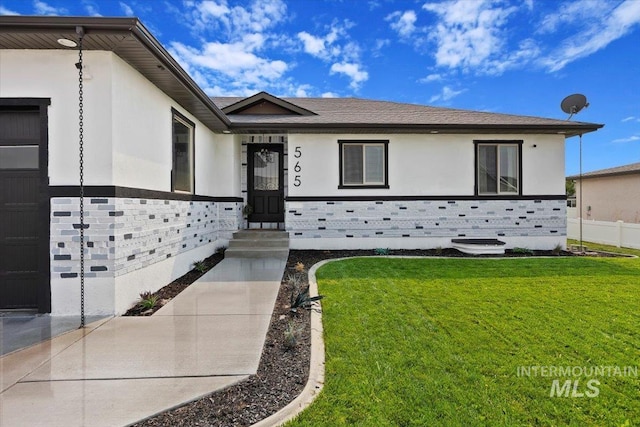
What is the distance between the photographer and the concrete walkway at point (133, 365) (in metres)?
2.29

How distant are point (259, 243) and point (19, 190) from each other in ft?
16.7

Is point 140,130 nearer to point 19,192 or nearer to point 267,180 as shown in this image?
point 19,192

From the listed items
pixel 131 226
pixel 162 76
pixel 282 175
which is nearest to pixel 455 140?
→ pixel 282 175

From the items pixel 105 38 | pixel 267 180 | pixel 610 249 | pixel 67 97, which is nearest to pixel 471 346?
pixel 105 38

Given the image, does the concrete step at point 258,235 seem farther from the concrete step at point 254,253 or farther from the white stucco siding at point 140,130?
the white stucco siding at point 140,130

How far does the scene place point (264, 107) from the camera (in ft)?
32.1

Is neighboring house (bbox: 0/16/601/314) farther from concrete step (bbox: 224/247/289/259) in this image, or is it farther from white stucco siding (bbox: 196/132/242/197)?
concrete step (bbox: 224/247/289/259)

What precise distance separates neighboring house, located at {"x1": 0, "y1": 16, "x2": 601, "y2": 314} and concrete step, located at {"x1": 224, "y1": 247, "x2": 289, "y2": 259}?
577 millimetres

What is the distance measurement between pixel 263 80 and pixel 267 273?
32.5 feet

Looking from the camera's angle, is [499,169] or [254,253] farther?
[499,169]

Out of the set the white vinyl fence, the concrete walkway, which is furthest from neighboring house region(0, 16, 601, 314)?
the white vinyl fence

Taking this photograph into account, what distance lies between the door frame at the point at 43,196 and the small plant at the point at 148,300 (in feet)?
3.74

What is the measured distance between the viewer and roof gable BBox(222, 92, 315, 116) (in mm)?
9547

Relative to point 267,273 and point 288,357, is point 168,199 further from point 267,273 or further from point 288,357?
point 288,357
